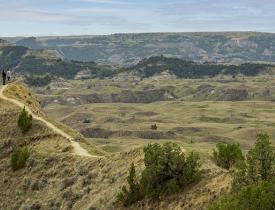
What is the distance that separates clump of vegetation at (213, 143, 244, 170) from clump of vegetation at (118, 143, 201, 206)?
13.9 ft

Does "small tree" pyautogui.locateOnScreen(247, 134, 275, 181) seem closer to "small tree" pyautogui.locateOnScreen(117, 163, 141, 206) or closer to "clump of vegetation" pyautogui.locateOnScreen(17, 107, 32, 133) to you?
"small tree" pyautogui.locateOnScreen(117, 163, 141, 206)

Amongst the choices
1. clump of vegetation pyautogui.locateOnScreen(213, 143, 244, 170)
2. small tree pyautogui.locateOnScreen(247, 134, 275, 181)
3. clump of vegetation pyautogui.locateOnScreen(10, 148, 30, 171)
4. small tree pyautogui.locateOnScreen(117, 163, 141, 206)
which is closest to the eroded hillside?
clump of vegetation pyautogui.locateOnScreen(10, 148, 30, 171)

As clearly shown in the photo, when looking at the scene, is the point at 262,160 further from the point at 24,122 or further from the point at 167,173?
the point at 24,122

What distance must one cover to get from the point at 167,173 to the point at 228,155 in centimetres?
631

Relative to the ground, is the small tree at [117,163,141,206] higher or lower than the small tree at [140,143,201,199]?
lower

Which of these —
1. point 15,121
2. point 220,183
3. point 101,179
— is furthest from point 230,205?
point 15,121

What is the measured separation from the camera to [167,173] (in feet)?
102

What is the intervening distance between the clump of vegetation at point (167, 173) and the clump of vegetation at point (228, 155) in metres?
4.24

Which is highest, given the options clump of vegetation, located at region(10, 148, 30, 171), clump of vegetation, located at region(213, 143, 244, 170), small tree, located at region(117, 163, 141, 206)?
clump of vegetation, located at region(213, 143, 244, 170)

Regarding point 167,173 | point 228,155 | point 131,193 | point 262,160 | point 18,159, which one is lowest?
point 18,159

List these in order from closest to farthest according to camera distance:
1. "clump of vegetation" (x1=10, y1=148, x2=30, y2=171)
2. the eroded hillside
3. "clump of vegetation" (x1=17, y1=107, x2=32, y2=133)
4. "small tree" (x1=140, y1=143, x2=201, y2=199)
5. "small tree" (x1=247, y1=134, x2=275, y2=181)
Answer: "small tree" (x1=247, y1=134, x2=275, y2=181)
the eroded hillside
"small tree" (x1=140, y1=143, x2=201, y2=199)
"clump of vegetation" (x1=10, y1=148, x2=30, y2=171)
"clump of vegetation" (x1=17, y1=107, x2=32, y2=133)

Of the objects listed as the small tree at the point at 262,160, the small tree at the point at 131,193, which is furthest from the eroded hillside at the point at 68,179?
the small tree at the point at 262,160

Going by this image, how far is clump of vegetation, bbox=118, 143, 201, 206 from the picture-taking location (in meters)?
30.7

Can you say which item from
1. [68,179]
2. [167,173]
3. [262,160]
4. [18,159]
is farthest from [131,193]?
[18,159]
